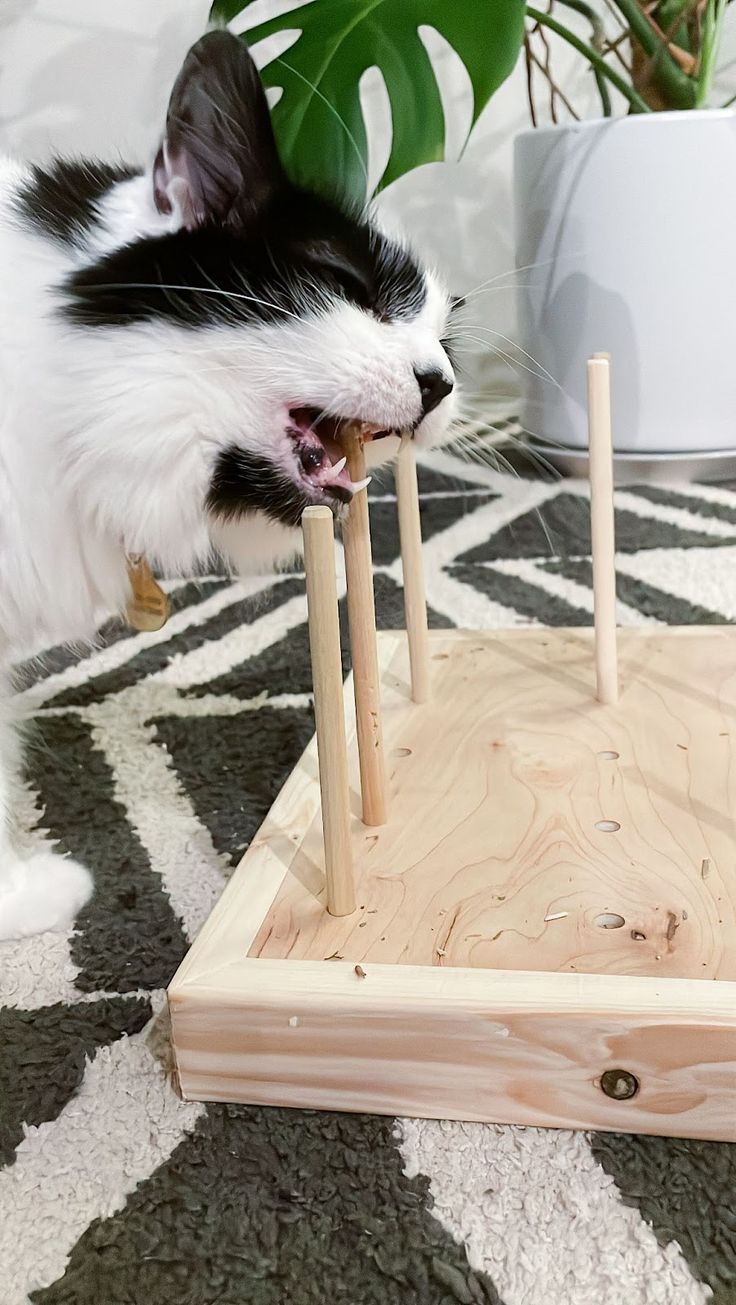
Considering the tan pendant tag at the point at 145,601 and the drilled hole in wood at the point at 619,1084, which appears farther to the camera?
the tan pendant tag at the point at 145,601

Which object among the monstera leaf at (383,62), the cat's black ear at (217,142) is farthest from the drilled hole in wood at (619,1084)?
the monstera leaf at (383,62)

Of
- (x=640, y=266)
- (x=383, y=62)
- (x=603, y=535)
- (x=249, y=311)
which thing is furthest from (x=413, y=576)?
(x=640, y=266)

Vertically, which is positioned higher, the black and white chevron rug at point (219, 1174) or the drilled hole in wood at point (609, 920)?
the drilled hole in wood at point (609, 920)

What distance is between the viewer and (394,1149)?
485 millimetres

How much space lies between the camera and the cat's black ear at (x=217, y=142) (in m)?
0.56

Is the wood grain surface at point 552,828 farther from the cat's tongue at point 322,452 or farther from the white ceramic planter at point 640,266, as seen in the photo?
the white ceramic planter at point 640,266

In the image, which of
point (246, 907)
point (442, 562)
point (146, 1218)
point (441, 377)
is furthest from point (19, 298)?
point (442, 562)

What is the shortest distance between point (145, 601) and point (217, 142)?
0.28 meters

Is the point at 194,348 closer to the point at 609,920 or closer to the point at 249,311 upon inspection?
the point at 249,311

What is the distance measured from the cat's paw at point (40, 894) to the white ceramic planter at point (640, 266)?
1071 mm

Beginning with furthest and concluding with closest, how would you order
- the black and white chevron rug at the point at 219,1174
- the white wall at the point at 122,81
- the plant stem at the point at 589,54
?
the white wall at the point at 122,81, the plant stem at the point at 589,54, the black and white chevron rug at the point at 219,1174

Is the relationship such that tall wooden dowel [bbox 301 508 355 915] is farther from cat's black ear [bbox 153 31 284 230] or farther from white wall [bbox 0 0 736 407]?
white wall [bbox 0 0 736 407]

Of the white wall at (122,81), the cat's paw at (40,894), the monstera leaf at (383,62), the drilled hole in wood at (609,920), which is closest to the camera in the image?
the drilled hole in wood at (609,920)

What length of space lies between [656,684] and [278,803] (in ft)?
1.03
